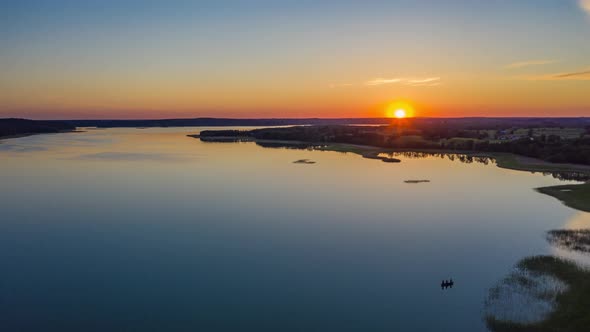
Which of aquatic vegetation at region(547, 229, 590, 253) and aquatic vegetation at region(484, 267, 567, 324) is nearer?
aquatic vegetation at region(484, 267, 567, 324)

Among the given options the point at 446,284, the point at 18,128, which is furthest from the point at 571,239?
the point at 18,128

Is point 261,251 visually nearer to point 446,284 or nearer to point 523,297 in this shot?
point 446,284

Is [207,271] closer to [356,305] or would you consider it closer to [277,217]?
[356,305]

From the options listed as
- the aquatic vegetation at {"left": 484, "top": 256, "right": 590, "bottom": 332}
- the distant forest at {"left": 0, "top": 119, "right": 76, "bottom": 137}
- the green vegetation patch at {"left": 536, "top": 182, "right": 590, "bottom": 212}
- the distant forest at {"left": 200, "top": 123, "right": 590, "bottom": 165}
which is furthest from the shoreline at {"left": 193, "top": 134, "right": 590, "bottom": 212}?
the distant forest at {"left": 0, "top": 119, "right": 76, "bottom": 137}

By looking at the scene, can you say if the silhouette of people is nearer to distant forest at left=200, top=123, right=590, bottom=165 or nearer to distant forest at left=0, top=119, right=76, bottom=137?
distant forest at left=200, top=123, right=590, bottom=165

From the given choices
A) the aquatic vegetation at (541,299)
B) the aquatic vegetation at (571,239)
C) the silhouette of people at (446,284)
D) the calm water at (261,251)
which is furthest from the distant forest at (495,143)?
the silhouette of people at (446,284)

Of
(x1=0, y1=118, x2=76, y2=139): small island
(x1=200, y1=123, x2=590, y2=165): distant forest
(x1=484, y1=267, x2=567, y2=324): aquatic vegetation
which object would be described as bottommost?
(x1=484, y1=267, x2=567, y2=324): aquatic vegetation

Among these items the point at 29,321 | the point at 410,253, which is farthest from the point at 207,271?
the point at 410,253
